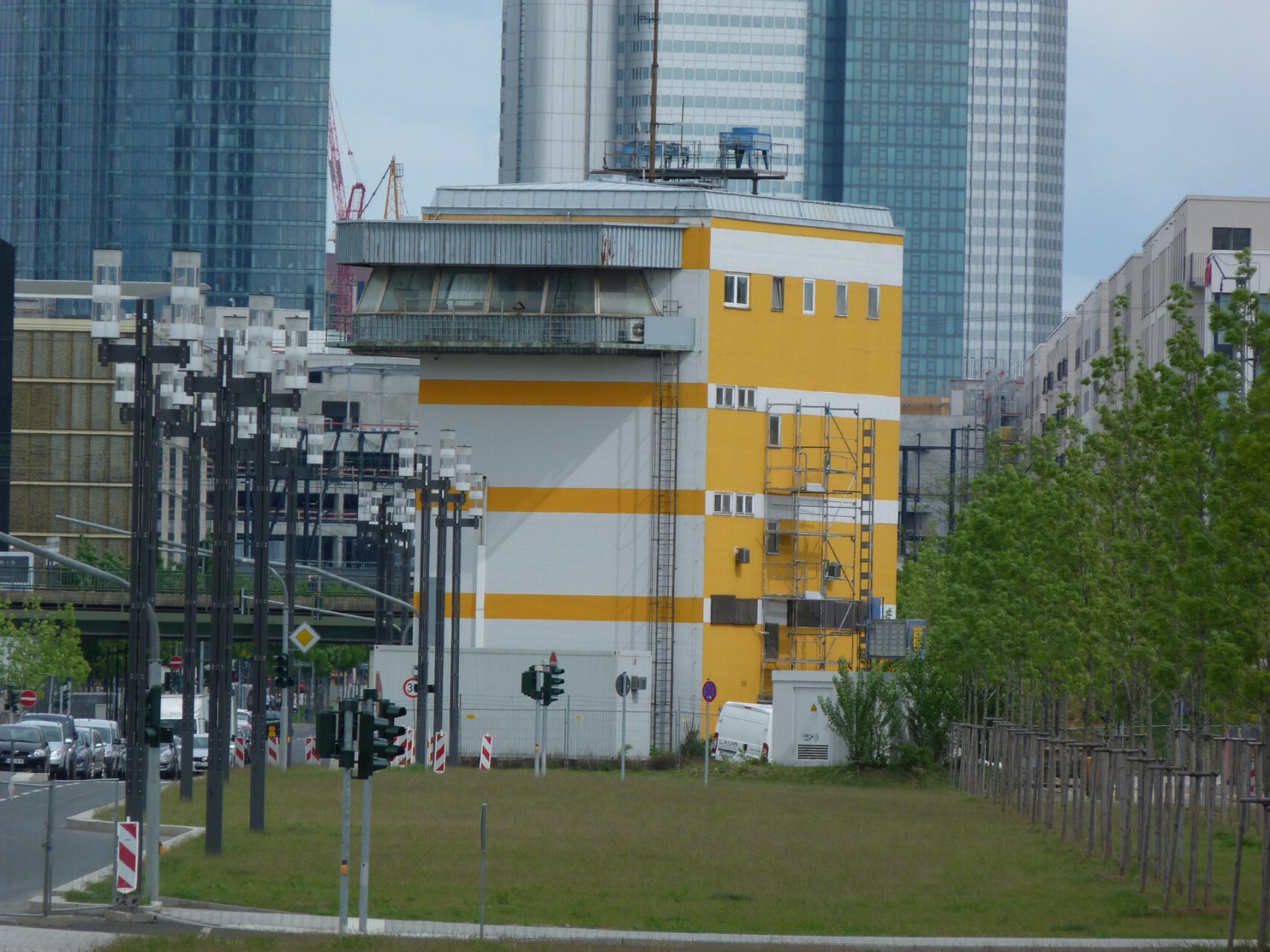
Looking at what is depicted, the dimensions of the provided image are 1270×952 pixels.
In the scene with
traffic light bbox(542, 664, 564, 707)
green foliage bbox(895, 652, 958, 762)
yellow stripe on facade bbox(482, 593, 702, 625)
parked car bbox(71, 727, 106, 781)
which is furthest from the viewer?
yellow stripe on facade bbox(482, 593, 702, 625)

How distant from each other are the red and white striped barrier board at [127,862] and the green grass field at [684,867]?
4.04ft

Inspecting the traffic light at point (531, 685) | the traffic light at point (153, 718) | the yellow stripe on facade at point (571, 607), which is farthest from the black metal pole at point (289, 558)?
the traffic light at point (153, 718)

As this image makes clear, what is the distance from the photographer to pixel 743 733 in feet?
224

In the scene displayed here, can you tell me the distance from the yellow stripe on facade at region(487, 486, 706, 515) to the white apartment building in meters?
20.4

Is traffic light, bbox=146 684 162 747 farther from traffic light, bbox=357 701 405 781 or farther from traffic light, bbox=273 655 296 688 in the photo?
traffic light, bbox=273 655 296 688

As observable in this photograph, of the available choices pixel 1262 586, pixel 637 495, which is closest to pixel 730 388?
pixel 637 495

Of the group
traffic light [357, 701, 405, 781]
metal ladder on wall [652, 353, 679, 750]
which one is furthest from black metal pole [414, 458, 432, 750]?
traffic light [357, 701, 405, 781]

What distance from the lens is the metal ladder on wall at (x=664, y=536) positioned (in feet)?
235

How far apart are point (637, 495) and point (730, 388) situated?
4.97 meters

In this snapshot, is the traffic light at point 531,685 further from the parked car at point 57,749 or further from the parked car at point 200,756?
the parked car at point 57,749

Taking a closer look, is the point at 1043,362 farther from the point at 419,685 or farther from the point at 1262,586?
the point at 1262,586

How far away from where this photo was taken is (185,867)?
29797 mm

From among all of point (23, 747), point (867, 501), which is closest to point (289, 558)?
point (23, 747)

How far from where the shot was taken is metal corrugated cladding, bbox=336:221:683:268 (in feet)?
231
